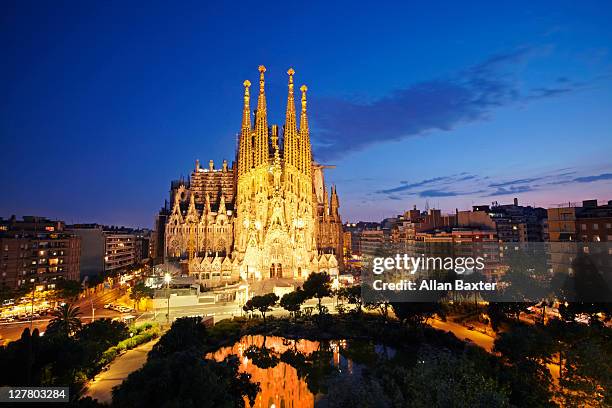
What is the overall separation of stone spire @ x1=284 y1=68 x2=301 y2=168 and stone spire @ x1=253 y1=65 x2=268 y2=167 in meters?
4.54

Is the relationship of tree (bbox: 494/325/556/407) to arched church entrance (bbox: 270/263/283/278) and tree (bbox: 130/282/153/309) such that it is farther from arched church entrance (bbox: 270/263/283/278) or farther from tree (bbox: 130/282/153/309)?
arched church entrance (bbox: 270/263/283/278)

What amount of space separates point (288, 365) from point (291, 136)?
52.0 m

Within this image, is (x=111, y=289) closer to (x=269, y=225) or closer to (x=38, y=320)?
(x=38, y=320)

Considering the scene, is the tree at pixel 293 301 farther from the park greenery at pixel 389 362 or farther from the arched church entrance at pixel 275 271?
the arched church entrance at pixel 275 271

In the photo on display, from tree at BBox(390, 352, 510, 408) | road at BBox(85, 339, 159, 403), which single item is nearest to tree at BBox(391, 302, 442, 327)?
tree at BBox(390, 352, 510, 408)

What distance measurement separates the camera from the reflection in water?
24095mm

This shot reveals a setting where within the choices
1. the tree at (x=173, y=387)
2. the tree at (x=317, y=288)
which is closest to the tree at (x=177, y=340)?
the tree at (x=173, y=387)

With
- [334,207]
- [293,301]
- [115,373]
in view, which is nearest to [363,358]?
[293,301]

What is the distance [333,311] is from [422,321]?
1338 cm

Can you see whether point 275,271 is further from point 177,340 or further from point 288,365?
point 177,340

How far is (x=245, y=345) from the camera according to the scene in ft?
118

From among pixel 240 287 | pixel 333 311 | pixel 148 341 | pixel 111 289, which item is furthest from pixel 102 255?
pixel 333 311

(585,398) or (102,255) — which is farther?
(102,255)

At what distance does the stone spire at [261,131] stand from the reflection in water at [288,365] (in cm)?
4065
